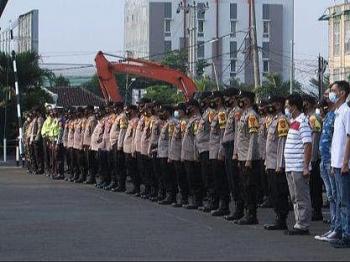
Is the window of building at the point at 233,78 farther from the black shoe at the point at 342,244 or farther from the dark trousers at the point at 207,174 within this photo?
the black shoe at the point at 342,244

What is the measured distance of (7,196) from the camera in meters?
23.3

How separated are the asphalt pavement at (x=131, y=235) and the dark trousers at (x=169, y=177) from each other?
1.61ft

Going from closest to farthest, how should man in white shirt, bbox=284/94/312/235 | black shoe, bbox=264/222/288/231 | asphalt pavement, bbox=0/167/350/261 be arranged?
asphalt pavement, bbox=0/167/350/261
man in white shirt, bbox=284/94/312/235
black shoe, bbox=264/222/288/231

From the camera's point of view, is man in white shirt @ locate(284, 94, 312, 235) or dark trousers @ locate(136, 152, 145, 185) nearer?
man in white shirt @ locate(284, 94, 312, 235)

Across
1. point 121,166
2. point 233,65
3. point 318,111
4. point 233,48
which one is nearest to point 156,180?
point 121,166

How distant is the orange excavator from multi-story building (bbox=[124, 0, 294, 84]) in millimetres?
79996

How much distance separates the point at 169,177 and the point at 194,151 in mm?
1660

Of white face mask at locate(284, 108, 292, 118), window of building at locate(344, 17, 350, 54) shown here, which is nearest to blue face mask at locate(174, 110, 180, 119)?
white face mask at locate(284, 108, 292, 118)

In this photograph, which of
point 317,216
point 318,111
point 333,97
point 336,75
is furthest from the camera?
point 336,75

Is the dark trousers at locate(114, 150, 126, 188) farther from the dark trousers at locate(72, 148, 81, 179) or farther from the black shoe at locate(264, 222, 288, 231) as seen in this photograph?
the black shoe at locate(264, 222, 288, 231)

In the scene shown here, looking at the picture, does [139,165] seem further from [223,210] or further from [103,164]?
[223,210]

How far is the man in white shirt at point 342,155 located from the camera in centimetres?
1343

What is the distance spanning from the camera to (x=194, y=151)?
65.0 ft

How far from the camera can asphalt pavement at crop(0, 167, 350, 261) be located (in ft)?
42.0
